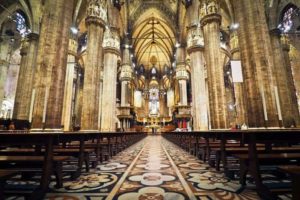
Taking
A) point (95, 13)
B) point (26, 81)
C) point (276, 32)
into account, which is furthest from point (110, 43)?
point (276, 32)

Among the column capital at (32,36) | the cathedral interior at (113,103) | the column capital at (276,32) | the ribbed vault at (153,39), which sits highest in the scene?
the ribbed vault at (153,39)

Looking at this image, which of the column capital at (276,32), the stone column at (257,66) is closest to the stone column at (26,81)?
the stone column at (257,66)

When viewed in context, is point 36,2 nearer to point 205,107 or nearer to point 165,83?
point 205,107

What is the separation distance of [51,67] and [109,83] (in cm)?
868

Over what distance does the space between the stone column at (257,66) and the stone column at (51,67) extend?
845 centimetres

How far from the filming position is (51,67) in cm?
787

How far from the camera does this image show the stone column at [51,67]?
25.1 ft

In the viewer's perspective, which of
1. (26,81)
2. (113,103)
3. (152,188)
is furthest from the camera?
(113,103)

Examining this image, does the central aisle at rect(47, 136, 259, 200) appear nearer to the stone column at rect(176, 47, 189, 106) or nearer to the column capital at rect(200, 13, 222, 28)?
the column capital at rect(200, 13, 222, 28)

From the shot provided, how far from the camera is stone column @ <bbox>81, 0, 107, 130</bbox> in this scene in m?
11.2

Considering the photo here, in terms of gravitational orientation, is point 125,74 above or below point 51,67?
above

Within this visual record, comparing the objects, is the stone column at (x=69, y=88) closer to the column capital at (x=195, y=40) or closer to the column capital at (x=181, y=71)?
the column capital at (x=195, y=40)

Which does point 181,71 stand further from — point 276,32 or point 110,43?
point 276,32

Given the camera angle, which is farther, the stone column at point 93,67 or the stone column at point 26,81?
the stone column at point 26,81
